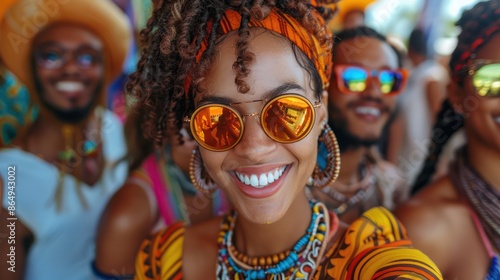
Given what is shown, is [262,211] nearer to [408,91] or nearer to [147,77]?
[147,77]

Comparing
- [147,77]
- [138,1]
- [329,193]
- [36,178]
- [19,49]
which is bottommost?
[329,193]

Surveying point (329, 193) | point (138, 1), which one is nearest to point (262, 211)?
point (329, 193)

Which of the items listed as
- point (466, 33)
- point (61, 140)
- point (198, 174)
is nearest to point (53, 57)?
point (61, 140)

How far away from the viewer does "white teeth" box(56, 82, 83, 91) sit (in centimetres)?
269

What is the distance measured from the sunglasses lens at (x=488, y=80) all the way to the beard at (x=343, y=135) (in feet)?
2.41

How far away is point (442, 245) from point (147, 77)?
1.37 m

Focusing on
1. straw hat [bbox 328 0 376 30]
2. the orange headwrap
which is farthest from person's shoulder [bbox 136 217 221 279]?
straw hat [bbox 328 0 376 30]

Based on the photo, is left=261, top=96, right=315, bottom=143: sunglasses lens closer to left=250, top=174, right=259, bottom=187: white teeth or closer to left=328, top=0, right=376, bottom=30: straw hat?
left=250, top=174, right=259, bottom=187: white teeth

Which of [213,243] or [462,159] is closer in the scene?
[213,243]

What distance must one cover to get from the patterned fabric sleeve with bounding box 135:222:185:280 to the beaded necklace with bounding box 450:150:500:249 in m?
1.22

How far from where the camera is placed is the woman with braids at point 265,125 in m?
1.50

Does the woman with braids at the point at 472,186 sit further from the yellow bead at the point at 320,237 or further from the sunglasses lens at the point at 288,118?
the sunglasses lens at the point at 288,118

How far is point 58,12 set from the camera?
2672 millimetres

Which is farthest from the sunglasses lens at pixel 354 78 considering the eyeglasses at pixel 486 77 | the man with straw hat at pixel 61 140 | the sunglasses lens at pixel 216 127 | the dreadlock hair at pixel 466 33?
the man with straw hat at pixel 61 140
